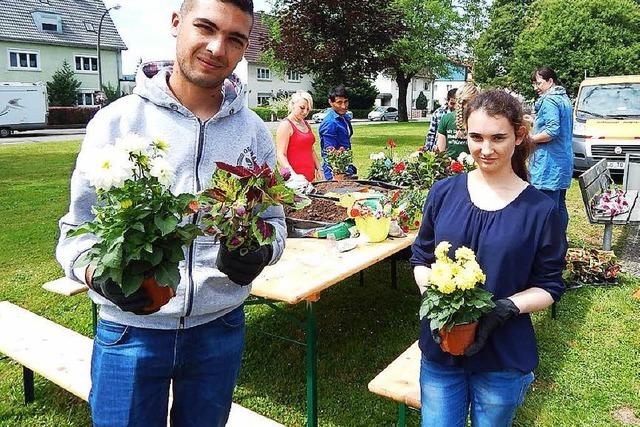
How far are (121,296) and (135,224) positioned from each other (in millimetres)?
185

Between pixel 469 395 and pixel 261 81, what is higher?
pixel 261 81

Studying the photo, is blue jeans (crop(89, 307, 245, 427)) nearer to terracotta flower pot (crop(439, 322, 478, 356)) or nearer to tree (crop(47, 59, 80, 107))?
terracotta flower pot (crop(439, 322, 478, 356))

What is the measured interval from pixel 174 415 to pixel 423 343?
3.00ft

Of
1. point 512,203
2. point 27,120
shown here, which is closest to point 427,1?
point 27,120

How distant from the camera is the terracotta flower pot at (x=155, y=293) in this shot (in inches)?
55.2

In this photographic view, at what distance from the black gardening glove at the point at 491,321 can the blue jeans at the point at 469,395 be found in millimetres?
142

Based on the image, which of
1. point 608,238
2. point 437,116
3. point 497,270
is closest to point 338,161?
point 437,116

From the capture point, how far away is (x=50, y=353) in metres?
3.20

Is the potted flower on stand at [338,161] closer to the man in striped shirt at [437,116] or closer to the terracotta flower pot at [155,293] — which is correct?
the man in striped shirt at [437,116]

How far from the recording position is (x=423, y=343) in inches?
82.6

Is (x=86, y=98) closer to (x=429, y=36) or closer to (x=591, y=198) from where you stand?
(x=429, y=36)

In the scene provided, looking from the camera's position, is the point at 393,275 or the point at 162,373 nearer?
the point at 162,373

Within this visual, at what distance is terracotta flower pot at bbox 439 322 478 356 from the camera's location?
1.88 meters

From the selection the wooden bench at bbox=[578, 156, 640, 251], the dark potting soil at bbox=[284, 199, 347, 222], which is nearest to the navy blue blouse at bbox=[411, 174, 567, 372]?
the dark potting soil at bbox=[284, 199, 347, 222]
